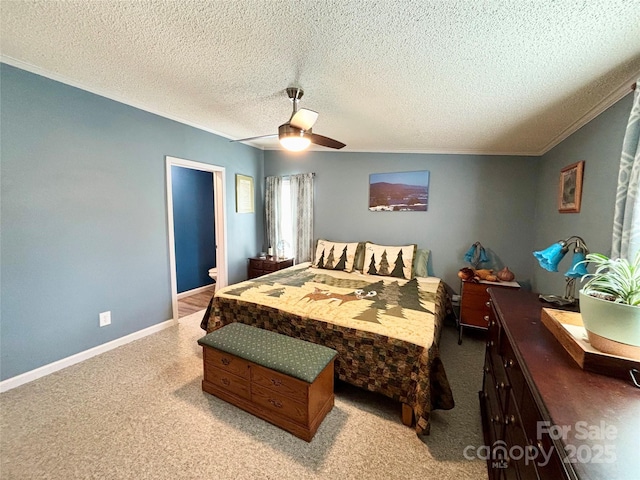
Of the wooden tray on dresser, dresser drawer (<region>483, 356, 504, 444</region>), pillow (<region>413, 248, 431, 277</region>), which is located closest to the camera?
the wooden tray on dresser

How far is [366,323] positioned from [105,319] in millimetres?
2569

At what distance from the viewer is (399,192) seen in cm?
371

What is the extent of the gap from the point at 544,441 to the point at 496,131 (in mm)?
2773

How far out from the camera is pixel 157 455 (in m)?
1.51

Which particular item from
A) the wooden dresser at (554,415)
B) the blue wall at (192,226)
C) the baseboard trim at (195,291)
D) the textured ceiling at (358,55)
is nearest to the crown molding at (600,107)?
the textured ceiling at (358,55)

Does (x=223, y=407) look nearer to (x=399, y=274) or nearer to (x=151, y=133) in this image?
(x=399, y=274)

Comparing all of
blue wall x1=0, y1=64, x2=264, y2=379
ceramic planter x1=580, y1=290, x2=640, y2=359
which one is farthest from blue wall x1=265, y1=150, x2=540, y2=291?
ceramic planter x1=580, y1=290, x2=640, y2=359

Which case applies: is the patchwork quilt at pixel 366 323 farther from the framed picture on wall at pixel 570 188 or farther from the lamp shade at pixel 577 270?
the framed picture on wall at pixel 570 188

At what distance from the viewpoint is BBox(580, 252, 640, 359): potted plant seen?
2.74 ft

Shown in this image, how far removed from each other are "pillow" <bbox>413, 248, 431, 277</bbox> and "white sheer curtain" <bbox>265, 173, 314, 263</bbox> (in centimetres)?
164

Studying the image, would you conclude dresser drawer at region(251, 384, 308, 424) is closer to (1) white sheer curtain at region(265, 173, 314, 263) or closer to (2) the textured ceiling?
(2) the textured ceiling

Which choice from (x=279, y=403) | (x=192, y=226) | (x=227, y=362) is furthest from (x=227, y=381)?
(x=192, y=226)

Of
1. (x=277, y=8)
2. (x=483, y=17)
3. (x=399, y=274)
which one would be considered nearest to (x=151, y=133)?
(x=277, y=8)

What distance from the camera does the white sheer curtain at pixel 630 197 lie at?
4.29ft
